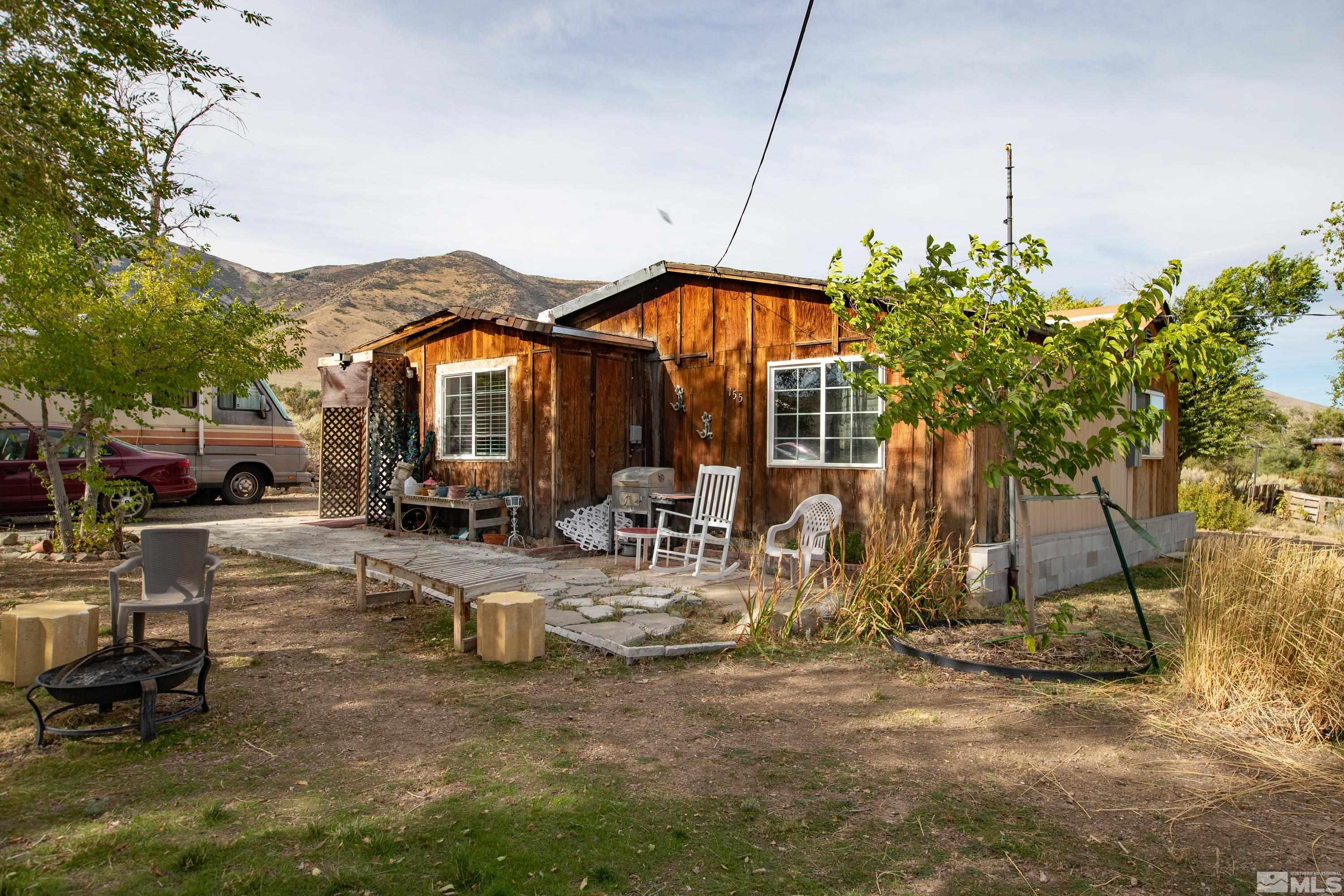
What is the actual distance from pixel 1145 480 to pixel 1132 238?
12.1 meters

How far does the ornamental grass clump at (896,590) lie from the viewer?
5137 mm

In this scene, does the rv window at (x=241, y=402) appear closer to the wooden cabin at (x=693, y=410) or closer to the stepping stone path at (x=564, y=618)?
the wooden cabin at (x=693, y=410)

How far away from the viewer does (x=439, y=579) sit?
4.92 metres

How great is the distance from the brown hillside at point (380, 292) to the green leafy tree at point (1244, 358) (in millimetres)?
40913

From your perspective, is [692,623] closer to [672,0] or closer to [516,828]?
[516,828]

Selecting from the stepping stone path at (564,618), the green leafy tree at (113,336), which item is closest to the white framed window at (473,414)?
the green leafy tree at (113,336)

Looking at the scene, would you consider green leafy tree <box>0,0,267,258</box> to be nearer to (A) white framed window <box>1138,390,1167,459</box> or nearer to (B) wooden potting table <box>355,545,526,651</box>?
(B) wooden potting table <box>355,545,526,651</box>

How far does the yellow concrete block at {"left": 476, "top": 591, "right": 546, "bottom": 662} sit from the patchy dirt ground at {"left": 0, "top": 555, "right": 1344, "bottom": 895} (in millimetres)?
125

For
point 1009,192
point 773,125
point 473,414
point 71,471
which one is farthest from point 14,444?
point 1009,192

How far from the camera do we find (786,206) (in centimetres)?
884

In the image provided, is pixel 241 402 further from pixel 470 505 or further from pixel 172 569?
pixel 172 569

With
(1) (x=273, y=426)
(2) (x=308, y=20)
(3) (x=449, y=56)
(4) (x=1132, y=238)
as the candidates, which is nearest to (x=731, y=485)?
(3) (x=449, y=56)

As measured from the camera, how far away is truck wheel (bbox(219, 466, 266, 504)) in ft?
43.2

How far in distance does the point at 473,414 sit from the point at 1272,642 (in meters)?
8.12
